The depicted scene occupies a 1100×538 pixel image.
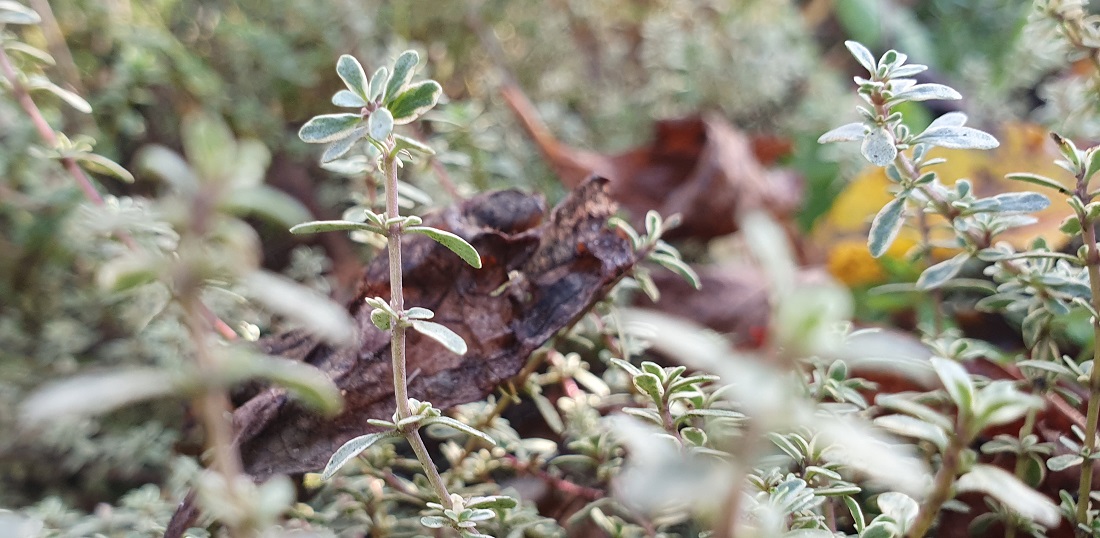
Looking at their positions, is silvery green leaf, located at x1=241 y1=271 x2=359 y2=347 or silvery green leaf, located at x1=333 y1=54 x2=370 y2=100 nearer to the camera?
silvery green leaf, located at x1=241 y1=271 x2=359 y2=347

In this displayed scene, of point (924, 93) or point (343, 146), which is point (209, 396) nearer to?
point (343, 146)

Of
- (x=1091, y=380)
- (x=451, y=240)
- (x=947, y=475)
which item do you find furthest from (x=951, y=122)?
(x=451, y=240)

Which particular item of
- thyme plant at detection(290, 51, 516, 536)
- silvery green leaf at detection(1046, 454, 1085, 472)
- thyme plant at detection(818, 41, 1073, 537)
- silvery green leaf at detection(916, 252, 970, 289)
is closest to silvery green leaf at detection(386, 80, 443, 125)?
thyme plant at detection(290, 51, 516, 536)

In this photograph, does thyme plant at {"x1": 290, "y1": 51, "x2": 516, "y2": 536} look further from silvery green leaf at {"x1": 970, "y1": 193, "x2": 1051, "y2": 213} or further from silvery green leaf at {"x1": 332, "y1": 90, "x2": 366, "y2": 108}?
silvery green leaf at {"x1": 970, "y1": 193, "x2": 1051, "y2": 213}

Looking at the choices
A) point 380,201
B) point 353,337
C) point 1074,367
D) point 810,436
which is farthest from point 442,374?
point 1074,367

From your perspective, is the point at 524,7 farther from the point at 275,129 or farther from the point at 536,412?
the point at 536,412

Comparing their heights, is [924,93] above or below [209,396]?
A: above
